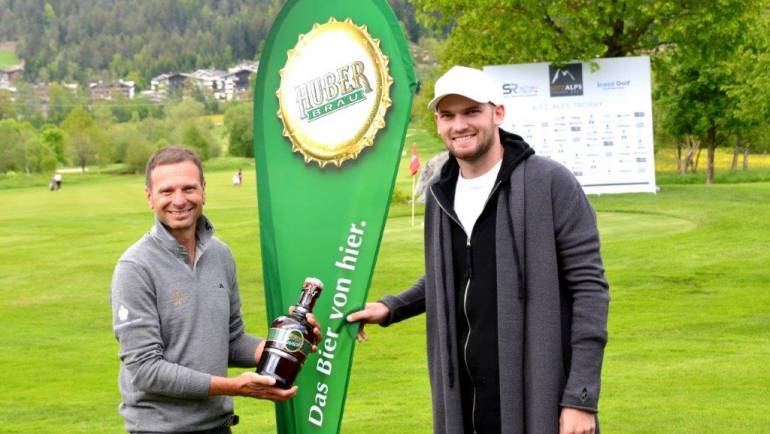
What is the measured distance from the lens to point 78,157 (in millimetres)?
125562

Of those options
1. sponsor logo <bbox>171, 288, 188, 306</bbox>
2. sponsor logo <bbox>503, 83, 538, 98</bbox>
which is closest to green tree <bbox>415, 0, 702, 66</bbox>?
sponsor logo <bbox>503, 83, 538, 98</bbox>

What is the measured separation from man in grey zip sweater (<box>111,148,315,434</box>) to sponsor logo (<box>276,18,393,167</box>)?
2.68 feet

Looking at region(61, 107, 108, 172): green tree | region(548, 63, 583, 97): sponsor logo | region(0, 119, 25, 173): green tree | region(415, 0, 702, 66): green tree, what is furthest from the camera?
region(61, 107, 108, 172): green tree

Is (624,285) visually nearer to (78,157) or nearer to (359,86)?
(359,86)

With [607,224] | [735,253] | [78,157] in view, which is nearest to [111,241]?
[607,224]

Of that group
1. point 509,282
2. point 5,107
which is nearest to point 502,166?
point 509,282

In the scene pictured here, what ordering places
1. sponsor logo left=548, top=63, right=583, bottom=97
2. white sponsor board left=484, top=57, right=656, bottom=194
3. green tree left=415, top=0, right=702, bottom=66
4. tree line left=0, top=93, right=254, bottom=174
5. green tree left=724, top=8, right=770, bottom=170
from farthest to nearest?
tree line left=0, top=93, right=254, bottom=174
green tree left=415, top=0, right=702, bottom=66
sponsor logo left=548, top=63, right=583, bottom=97
white sponsor board left=484, top=57, right=656, bottom=194
green tree left=724, top=8, right=770, bottom=170

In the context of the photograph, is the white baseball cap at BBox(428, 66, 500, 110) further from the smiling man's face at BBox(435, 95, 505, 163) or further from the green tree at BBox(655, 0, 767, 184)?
the green tree at BBox(655, 0, 767, 184)

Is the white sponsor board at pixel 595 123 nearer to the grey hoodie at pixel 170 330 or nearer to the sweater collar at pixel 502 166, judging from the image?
the sweater collar at pixel 502 166

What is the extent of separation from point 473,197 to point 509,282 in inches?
12.9

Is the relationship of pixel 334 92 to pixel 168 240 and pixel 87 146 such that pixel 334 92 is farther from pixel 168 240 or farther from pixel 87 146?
pixel 87 146

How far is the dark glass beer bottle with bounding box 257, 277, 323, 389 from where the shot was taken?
439 cm

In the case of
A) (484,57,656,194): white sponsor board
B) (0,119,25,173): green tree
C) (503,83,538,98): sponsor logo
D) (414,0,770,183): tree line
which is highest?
(414,0,770,183): tree line

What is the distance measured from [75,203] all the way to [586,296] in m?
43.8
